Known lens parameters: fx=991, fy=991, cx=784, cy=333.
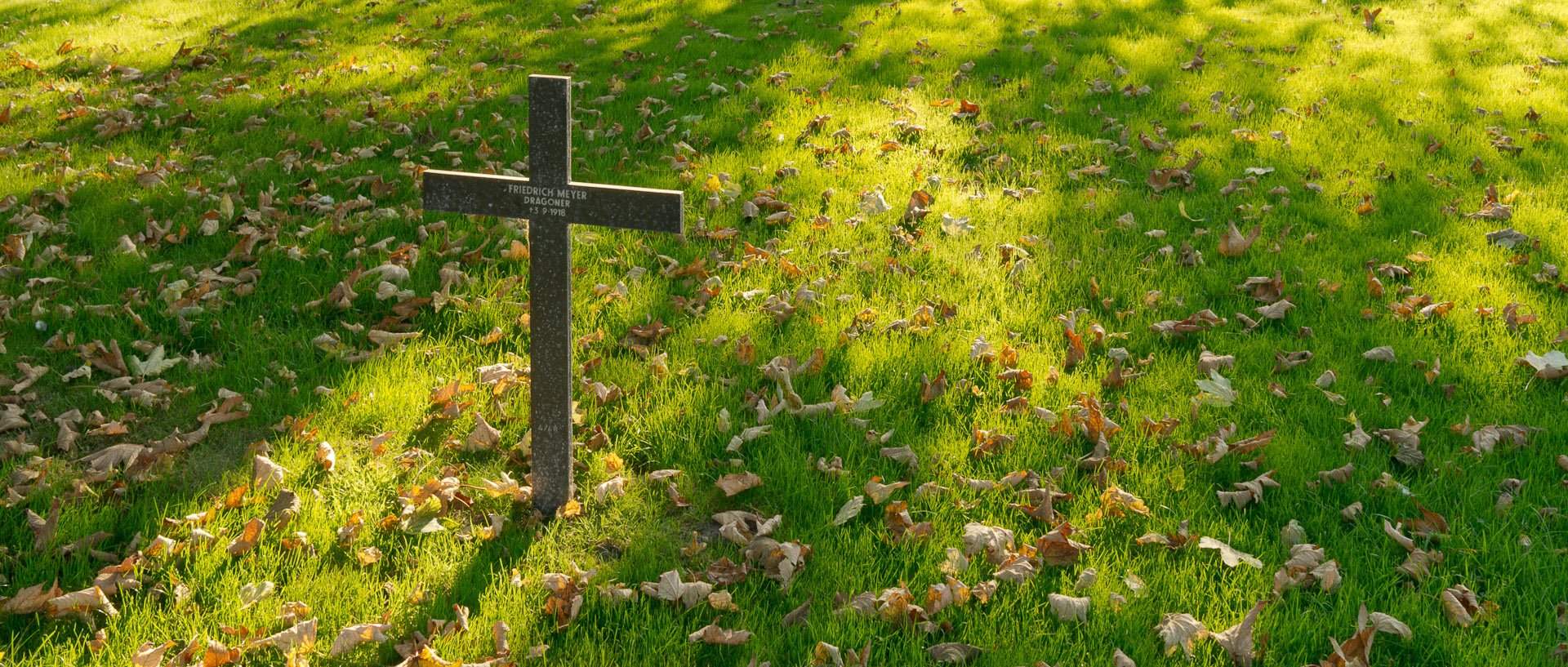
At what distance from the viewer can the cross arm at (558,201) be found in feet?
10.2

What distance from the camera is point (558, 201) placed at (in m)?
3.19

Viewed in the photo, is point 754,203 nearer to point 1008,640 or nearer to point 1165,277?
point 1165,277

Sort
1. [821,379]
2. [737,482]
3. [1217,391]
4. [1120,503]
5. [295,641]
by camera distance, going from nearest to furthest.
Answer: [295,641], [1120,503], [737,482], [1217,391], [821,379]

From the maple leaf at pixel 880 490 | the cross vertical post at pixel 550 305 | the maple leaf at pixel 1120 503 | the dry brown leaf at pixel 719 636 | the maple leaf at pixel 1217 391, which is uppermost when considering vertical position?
the cross vertical post at pixel 550 305

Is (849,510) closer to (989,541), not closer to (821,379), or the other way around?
(989,541)

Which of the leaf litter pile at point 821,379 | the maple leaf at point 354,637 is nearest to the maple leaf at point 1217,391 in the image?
the leaf litter pile at point 821,379

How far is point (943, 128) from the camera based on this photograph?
24.1 feet

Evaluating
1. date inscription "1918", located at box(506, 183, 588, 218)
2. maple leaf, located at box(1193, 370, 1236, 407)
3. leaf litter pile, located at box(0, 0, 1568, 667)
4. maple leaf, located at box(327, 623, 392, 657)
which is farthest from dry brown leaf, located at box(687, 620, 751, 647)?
maple leaf, located at box(1193, 370, 1236, 407)

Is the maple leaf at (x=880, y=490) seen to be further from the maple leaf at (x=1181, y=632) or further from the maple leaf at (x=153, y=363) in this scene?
the maple leaf at (x=153, y=363)

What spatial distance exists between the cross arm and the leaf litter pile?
1.05 meters

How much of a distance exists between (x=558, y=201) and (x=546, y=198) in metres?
0.04

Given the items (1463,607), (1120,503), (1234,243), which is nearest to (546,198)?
(1120,503)

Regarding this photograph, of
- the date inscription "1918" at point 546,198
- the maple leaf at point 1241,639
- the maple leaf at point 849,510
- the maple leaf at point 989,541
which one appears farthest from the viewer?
the maple leaf at point 849,510

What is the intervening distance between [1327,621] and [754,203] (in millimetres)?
3903
